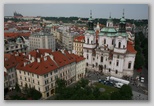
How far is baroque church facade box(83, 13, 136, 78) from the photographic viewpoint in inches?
832

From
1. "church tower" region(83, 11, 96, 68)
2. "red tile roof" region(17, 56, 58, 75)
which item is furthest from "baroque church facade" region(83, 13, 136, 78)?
"red tile roof" region(17, 56, 58, 75)

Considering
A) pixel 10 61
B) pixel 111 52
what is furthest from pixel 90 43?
pixel 10 61

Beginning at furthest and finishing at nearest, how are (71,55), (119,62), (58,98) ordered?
(119,62) < (71,55) < (58,98)

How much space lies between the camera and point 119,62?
2175cm

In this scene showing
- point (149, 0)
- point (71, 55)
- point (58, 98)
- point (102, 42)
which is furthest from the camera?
point (102, 42)

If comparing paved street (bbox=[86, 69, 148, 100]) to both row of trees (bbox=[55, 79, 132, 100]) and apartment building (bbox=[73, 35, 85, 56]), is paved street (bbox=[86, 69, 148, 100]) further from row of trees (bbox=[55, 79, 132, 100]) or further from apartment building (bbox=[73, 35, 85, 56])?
apartment building (bbox=[73, 35, 85, 56])

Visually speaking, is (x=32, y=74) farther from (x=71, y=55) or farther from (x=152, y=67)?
(x=152, y=67)

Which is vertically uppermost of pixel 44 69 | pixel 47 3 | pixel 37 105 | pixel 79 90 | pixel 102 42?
pixel 47 3

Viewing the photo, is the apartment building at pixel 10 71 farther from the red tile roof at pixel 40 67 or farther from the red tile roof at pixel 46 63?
the red tile roof at pixel 40 67

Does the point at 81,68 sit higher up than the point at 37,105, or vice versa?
the point at 81,68

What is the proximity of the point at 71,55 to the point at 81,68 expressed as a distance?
2.06 m

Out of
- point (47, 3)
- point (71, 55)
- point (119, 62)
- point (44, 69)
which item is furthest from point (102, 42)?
point (47, 3)

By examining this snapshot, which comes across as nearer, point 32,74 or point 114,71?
point 32,74

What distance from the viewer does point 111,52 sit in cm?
2264
